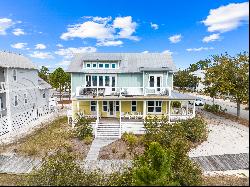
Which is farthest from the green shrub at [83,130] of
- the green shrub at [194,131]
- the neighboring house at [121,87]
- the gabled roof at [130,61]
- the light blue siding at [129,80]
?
the green shrub at [194,131]

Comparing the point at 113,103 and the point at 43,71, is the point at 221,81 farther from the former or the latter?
the point at 43,71

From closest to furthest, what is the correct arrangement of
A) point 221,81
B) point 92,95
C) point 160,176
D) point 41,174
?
point 160,176, point 41,174, point 92,95, point 221,81

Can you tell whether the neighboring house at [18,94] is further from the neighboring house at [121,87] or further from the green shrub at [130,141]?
the green shrub at [130,141]

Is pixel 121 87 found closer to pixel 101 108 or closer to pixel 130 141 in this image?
pixel 101 108

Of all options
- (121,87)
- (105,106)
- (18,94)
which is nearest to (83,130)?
(121,87)

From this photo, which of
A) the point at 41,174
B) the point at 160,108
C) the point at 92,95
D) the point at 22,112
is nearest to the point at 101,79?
the point at 92,95
